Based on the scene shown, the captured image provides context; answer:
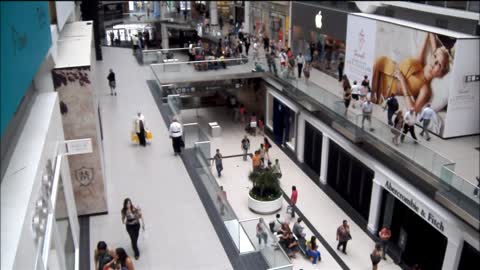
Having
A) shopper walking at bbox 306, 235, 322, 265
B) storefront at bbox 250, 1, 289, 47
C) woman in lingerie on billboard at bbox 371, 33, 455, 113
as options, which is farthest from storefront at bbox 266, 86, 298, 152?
shopper walking at bbox 306, 235, 322, 265

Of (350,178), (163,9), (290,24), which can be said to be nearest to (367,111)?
(350,178)

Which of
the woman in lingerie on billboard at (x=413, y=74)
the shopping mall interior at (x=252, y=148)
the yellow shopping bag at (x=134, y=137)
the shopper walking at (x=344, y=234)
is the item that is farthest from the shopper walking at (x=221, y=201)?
the woman in lingerie on billboard at (x=413, y=74)

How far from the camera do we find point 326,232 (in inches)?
640

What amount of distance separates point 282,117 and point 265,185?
7.97m

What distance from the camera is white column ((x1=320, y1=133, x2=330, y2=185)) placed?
19469 millimetres

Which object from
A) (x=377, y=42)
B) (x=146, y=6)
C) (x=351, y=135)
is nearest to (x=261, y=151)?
(x=351, y=135)

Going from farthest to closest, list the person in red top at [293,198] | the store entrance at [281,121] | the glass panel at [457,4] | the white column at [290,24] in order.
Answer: the white column at [290,24]
the store entrance at [281,121]
the glass panel at [457,4]
the person in red top at [293,198]

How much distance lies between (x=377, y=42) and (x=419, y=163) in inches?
325

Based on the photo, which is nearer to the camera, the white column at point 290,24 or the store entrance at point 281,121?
the store entrance at point 281,121

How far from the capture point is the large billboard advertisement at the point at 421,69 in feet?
51.3

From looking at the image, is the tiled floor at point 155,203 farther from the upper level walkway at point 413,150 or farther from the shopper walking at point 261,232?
the upper level walkway at point 413,150

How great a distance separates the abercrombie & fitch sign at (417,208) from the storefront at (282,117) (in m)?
8.19

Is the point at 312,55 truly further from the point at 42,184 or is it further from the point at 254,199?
the point at 42,184

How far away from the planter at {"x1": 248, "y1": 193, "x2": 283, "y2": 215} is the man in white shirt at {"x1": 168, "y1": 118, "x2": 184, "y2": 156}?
4459 mm
